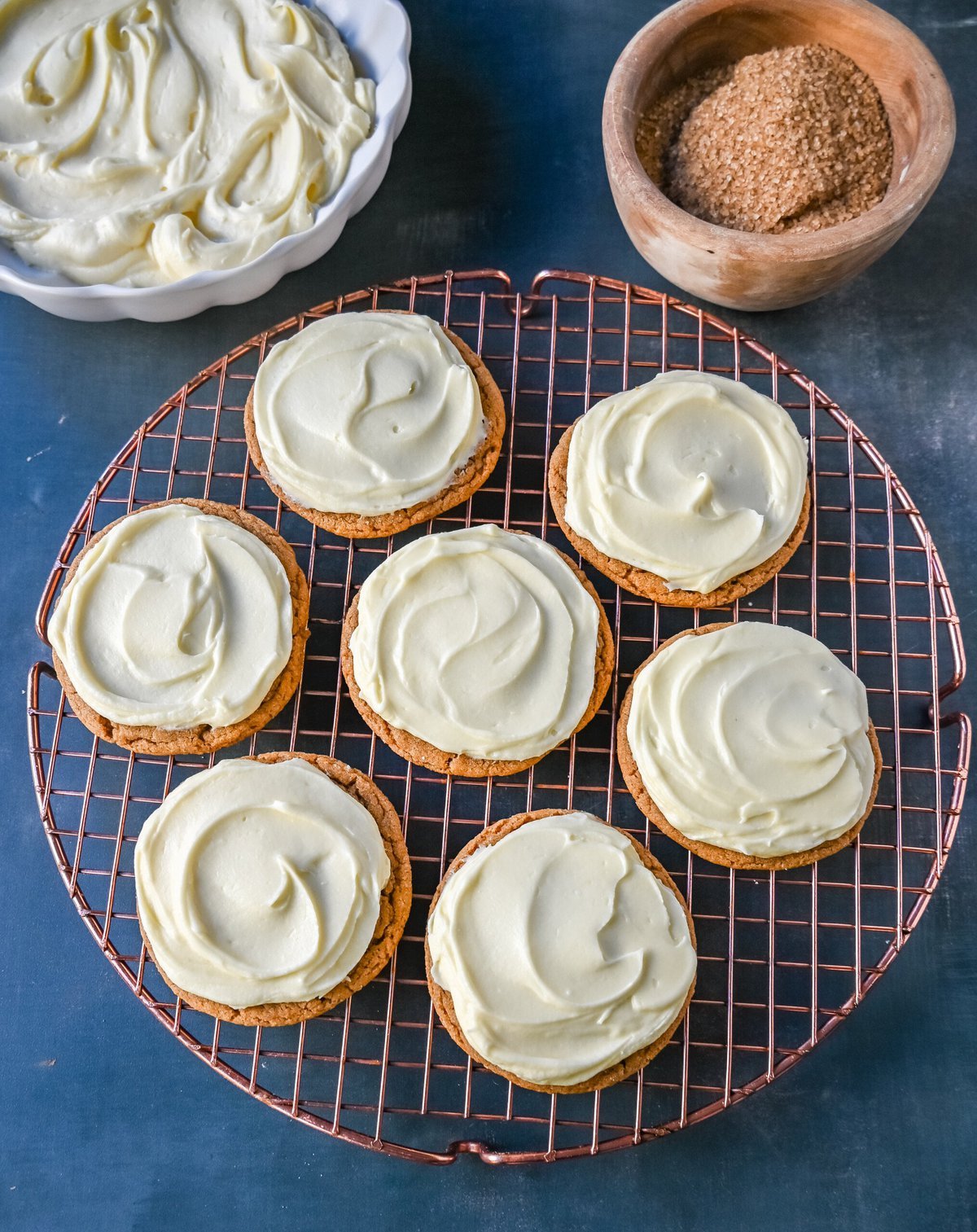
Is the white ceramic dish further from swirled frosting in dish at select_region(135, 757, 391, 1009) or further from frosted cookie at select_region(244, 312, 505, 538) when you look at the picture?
swirled frosting in dish at select_region(135, 757, 391, 1009)

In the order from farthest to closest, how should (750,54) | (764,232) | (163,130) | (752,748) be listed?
1. (750,54)
2. (163,130)
3. (764,232)
4. (752,748)

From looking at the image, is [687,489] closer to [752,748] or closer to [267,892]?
[752,748]

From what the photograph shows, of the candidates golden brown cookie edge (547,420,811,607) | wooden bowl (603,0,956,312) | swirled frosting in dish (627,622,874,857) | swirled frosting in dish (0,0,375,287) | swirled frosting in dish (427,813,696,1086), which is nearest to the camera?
swirled frosting in dish (427,813,696,1086)

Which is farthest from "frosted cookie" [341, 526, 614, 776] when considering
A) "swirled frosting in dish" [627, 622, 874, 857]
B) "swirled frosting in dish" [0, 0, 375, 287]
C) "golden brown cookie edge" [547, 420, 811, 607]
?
"swirled frosting in dish" [0, 0, 375, 287]


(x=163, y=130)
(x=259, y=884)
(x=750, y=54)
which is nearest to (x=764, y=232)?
(x=750, y=54)

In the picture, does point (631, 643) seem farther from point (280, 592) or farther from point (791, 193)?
point (791, 193)

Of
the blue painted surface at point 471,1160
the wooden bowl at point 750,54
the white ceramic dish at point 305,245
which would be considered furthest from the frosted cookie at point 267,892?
the wooden bowl at point 750,54

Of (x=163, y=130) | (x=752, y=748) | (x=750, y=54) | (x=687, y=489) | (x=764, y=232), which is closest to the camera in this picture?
(x=752, y=748)

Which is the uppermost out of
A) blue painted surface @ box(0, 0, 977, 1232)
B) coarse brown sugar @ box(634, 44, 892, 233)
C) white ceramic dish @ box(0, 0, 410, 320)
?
white ceramic dish @ box(0, 0, 410, 320)
